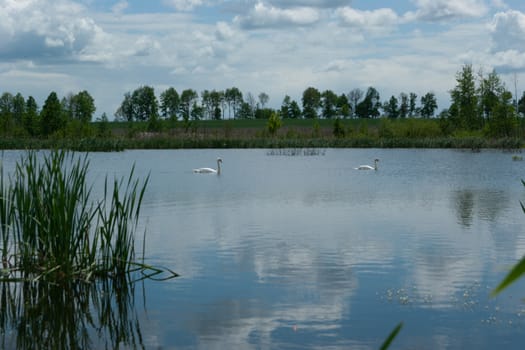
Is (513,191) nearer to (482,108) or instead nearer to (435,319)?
(435,319)

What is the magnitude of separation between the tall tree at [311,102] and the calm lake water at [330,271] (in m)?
115

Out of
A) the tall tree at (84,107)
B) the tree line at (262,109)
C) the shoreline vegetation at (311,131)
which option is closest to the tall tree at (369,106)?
the tree line at (262,109)

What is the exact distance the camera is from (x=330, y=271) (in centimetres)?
959

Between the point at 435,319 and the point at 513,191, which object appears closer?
the point at 435,319

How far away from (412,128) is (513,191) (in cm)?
4001

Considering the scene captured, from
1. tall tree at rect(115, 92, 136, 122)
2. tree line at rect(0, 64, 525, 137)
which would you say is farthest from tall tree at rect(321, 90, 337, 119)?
tall tree at rect(115, 92, 136, 122)

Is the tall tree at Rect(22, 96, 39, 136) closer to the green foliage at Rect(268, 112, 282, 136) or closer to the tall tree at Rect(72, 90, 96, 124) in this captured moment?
the tall tree at Rect(72, 90, 96, 124)

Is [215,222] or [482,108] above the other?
[482,108]

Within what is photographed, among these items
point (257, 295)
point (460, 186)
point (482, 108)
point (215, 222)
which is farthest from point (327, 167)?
point (482, 108)

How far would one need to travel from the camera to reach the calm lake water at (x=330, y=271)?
6895mm

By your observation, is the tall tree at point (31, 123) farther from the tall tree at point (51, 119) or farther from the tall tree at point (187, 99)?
the tall tree at point (187, 99)

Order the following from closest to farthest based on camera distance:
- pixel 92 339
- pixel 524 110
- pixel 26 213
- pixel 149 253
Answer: pixel 92 339 < pixel 26 213 < pixel 149 253 < pixel 524 110

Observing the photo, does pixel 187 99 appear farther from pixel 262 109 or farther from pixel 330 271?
pixel 330 271

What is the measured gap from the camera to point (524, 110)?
100 meters
